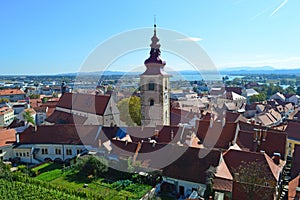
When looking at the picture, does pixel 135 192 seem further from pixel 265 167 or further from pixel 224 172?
pixel 265 167

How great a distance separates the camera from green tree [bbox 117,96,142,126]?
3608 cm

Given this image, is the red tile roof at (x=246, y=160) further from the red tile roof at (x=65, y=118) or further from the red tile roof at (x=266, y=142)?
the red tile roof at (x=65, y=118)

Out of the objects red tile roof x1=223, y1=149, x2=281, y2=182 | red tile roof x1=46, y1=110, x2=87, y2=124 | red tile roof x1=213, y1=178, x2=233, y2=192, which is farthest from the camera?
red tile roof x1=46, y1=110, x2=87, y2=124

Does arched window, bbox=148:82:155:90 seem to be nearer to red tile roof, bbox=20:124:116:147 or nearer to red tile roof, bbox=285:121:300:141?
red tile roof, bbox=20:124:116:147

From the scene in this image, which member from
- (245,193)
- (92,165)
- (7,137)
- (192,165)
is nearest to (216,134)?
(192,165)

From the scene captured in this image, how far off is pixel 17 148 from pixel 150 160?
16.6 metres

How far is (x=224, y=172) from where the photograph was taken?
18734mm

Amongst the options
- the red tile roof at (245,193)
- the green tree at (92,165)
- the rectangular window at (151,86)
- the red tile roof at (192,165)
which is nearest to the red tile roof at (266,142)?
the red tile roof at (192,165)

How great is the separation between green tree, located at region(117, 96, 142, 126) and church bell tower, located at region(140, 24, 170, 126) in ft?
19.9

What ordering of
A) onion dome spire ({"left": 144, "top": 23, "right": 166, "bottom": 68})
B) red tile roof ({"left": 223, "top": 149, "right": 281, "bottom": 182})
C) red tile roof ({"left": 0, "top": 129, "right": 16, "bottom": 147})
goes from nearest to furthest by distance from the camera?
red tile roof ({"left": 223, "top": 149, "right": 281, "bottom": 182}) < onion dome spire ({"left": 144, "top": 23, "right": 166, "bottom": 68}) < red tile roof ({"left": 0, "top": 129, "right": 16, "bottom": 147})

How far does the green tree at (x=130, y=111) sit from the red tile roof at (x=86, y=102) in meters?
3.26

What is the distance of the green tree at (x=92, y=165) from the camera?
24078 mm

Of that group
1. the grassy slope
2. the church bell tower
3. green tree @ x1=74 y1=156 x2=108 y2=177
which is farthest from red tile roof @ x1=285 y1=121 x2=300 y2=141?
green tree @ x1=74 y1=156 x2=108 y2=177

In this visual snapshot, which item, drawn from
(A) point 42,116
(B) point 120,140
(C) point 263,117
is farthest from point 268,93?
(B) point 120,140
